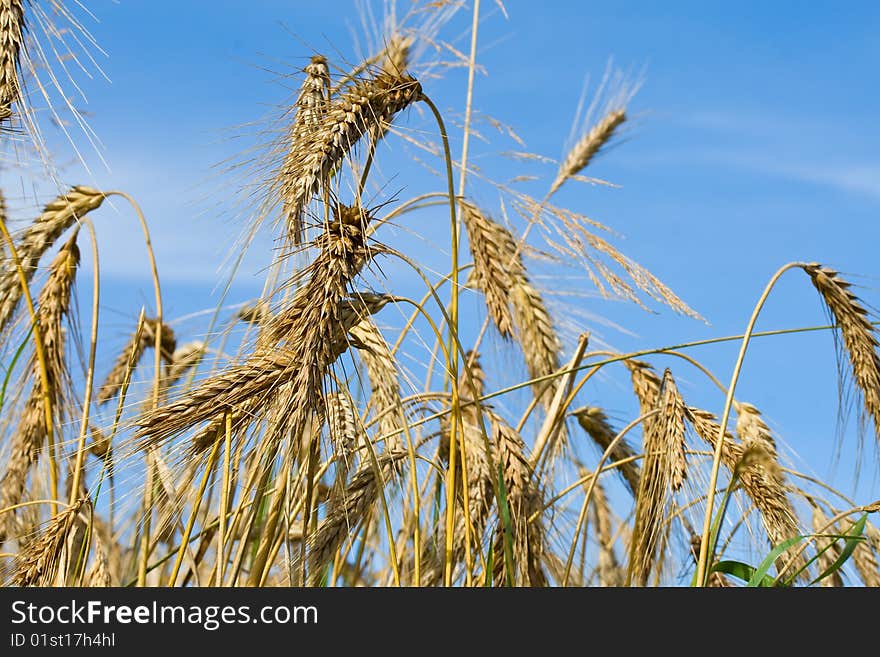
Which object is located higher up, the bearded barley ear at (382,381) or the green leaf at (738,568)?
the bearded barley ear at (382,381)

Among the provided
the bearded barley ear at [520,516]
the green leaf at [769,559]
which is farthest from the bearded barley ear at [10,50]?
the green leaf at [769,559]

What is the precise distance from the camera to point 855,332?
245cm

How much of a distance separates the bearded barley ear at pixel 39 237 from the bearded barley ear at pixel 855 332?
2069 mm

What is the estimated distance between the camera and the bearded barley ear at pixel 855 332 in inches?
95.4

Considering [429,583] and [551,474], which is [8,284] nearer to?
[429,583]

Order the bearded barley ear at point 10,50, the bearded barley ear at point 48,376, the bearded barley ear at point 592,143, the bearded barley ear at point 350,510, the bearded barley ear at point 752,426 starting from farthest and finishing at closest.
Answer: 1. the bearded barley ear at point 592,143
2. the bearded barley ear at point 752,426
3. the bearded barley ear at point 48,376
4. the bearded barley ear at point 350,510
5. the bearded barley ear at point 10,50

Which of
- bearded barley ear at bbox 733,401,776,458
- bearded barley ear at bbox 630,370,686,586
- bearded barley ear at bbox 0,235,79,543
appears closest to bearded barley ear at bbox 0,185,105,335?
bearded barley ear at bbox 0,235,79,543

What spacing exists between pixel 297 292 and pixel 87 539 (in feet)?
2.40

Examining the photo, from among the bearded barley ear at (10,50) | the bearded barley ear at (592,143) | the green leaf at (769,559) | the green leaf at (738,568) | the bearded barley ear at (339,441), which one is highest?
the bearded barley ear at (592,143)

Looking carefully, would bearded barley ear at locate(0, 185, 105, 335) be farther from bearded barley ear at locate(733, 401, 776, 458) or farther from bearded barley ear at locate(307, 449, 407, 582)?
bearded barley ear at locate(733, 401, 776, 458)

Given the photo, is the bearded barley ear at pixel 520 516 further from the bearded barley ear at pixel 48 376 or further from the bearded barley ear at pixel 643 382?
the bearded barley ear at pixel 48 376

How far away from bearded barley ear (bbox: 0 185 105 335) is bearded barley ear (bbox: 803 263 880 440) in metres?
2.07

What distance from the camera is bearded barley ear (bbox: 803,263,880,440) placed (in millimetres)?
2424

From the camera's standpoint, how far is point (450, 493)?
2.03 m
